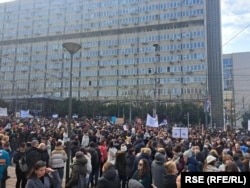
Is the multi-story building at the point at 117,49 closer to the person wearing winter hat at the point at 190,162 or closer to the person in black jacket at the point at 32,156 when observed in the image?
the person wearing winter hat at the point at 190,162

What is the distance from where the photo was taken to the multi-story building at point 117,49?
74.6 metres

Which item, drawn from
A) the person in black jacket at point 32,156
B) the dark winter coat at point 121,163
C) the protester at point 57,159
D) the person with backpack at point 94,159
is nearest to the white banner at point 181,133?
the person with backpack at point 94,159

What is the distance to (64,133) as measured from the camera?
16531 millimetres

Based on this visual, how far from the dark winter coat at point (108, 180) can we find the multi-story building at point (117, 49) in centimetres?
6227

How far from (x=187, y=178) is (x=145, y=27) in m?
82.2

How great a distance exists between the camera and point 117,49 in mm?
83688

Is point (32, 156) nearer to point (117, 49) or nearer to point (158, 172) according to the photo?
point (158, 172)

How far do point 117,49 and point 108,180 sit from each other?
259 feet

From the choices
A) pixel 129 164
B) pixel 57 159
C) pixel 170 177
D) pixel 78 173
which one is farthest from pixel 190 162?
pixel 57 159

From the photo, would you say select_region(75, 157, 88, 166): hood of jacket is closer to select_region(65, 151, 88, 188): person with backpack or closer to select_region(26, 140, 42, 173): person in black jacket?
select_region(65, 151, 88, 188): person with backpack

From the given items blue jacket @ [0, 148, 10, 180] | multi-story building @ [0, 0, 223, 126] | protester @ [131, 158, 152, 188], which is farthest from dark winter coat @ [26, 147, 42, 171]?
multi-story building @ [0, 0, 223, 126]

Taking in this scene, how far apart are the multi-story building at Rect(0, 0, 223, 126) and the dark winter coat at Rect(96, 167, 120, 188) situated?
62275 millimetres

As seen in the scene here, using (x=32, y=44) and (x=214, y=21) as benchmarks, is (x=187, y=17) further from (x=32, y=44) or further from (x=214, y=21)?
(x=32, y=44)

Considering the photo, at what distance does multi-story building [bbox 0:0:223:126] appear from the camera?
74562 millimetres
